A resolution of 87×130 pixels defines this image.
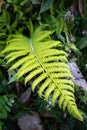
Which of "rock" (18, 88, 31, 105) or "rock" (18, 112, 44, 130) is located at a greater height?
"rock" (18, 88, 31, 105)

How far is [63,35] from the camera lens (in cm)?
242

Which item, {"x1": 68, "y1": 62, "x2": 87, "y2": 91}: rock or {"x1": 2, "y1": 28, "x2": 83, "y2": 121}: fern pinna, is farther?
{"x1": 68, "y1": 62, "x2": 87, "y2": 91}: rock

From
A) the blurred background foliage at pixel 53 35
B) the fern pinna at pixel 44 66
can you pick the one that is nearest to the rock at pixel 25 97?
the blurred background foliage at pixel 53 35

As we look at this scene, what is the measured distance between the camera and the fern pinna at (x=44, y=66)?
1711 millimetres

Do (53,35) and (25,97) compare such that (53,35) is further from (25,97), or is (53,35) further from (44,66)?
(44,66)

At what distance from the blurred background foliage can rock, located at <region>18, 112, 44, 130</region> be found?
0.04m

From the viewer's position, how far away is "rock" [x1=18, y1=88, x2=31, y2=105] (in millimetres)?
2207

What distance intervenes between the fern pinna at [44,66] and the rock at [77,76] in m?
0.26

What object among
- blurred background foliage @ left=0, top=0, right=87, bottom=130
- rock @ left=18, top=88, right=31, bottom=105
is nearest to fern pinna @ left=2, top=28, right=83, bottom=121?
blurred background foliage @ left=0, top=0, right=87, bottom=130

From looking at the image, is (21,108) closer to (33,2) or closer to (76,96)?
(76,96)

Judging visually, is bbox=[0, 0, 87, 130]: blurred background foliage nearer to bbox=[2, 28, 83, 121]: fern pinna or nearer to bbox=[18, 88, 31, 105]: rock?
bbox=[18, 88, 31, 105]: rock

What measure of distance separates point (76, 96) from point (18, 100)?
384 mm

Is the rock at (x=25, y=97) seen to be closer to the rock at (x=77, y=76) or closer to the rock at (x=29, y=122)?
the rock at (x=29, y=122)

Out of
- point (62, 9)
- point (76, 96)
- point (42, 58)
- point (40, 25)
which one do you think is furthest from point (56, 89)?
point (62, 9)
